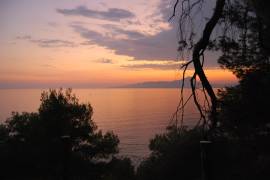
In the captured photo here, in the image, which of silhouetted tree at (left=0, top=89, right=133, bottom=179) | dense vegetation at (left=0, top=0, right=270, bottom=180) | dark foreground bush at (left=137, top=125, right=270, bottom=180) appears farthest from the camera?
silhouetted tree at (left=0, top=89, right=133, bottom=179)

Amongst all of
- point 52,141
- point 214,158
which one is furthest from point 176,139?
point 52,141

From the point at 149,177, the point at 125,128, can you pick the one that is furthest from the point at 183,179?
the point at 125,128

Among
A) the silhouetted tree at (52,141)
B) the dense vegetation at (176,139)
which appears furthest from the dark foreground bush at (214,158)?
the silhouetted tree at (52,141)

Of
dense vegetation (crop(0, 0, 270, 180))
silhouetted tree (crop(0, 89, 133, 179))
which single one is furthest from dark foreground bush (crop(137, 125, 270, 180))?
silhouetted tree (crop(0, 89, 133, 179))

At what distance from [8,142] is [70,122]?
3464 millimetres

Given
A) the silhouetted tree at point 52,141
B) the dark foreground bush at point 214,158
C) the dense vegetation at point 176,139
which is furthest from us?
the silhouetted tree at point 52,141

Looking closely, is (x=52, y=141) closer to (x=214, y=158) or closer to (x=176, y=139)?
(x=176, y=139)

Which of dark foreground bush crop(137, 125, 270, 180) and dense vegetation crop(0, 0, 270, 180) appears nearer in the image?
dense vegetation crop(0, 0, 270, 180)

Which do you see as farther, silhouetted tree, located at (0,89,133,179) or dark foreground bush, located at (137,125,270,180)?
silhouetted tree, located at (0,89,133,179)

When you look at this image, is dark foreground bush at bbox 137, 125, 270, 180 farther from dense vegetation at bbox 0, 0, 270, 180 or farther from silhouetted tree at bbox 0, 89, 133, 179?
silhouetted tree at bbox 0, 89, 133, 179

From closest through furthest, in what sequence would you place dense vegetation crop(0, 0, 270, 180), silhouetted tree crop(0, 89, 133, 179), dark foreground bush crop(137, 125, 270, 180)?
dense vegetation crop(0, 0, 270, 180) < dark foreground bush crop(137, 125, 270, 180) < silhouetted tree crop(0, 89, 133, 179)

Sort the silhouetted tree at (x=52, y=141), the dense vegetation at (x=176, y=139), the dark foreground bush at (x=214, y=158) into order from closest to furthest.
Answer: the dense vegetation at (x=176, y=139), the dark foreground bush at (x=214, y=158), the silhouetted tree at (x=52, y=141)

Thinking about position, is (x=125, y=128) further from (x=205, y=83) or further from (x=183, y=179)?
(x=205, y=83)

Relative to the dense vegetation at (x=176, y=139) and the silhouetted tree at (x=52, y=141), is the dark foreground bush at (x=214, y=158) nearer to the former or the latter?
the dense vegetation at (x=176, y=139)
